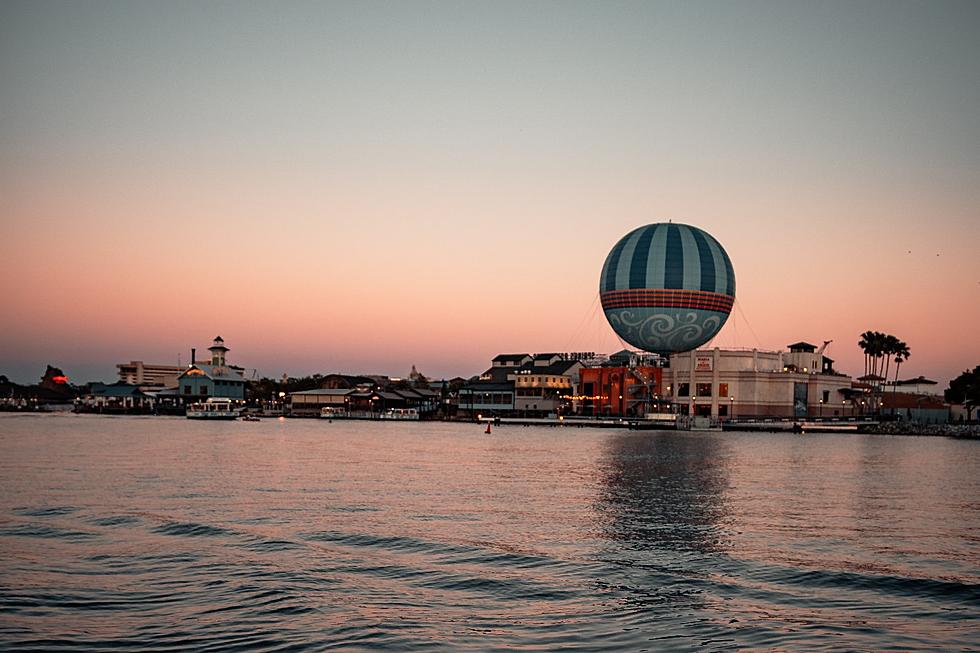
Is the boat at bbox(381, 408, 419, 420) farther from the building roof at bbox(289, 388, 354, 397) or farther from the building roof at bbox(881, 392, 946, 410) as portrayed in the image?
the building roof at bbox(881, 392, 946, 410)

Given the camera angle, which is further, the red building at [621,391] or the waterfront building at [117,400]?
the waterfront building at [117,400]

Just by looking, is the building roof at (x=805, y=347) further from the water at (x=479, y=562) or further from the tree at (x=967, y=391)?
the water at (x=479, y=562)

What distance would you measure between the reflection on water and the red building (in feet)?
205

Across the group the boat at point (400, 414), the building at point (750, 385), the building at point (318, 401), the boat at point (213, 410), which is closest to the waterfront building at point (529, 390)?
the boat at point (400, 414)

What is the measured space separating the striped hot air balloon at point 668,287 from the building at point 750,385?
8.25 meters

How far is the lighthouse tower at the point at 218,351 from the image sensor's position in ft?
545

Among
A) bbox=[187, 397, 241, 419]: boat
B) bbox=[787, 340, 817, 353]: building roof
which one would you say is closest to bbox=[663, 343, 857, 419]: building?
bbox=[787, 340, 817, 353]: building roof

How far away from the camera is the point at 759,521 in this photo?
2939 cm

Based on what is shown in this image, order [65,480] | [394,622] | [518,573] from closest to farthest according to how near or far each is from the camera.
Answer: [394,622] < [518,573] < [65,480]

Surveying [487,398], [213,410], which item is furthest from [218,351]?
[487,398]

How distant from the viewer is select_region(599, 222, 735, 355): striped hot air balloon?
369ft

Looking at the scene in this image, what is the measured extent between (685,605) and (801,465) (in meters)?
42.4

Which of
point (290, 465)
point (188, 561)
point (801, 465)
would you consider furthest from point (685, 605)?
point (801, 465)

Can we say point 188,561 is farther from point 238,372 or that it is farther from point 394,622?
point 238,372
